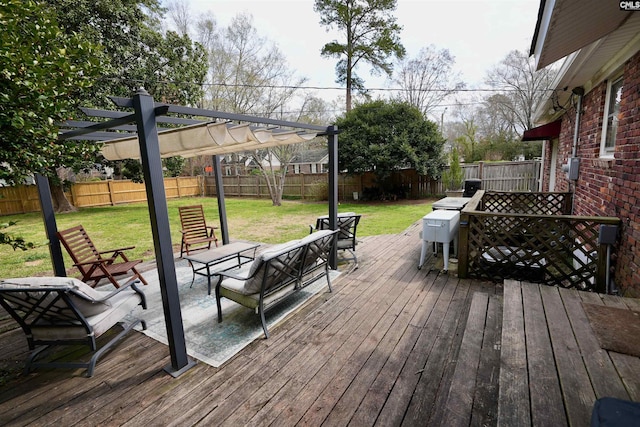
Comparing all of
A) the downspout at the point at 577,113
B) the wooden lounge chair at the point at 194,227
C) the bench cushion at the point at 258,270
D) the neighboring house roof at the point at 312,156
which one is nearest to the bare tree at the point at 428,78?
the neighboring house roof at the point at 312,156

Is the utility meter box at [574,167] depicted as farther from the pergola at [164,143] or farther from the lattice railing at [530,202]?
the pergola at [164,143]

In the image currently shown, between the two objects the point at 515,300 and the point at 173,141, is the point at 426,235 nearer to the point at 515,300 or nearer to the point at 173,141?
the point at 515,300

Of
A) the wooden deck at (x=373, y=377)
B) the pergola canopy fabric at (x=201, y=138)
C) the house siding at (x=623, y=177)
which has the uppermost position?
the pergola canopy fabric at (x=201, y=138)

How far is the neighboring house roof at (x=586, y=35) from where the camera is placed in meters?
2.03

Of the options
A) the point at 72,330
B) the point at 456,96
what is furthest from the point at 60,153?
the point at 456,96

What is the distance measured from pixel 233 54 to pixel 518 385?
17655 mm

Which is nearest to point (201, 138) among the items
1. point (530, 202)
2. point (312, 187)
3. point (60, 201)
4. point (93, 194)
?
point (530, 202)

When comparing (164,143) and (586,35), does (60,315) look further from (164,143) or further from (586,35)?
(586,35)

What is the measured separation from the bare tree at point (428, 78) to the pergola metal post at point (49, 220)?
2205 centimetres

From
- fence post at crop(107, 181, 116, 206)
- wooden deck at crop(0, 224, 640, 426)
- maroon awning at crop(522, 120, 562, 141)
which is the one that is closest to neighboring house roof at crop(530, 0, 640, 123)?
wooden deck at crop(0, 224, 640, 426)

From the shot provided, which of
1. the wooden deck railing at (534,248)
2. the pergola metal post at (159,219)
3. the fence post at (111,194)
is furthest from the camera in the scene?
the fence post at (111,194)

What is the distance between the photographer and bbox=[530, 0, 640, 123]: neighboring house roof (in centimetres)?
203

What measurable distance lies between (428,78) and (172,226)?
22305 millimetres

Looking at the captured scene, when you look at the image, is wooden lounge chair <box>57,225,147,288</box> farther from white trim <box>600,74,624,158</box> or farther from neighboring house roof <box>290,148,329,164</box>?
neighboring house roof <box>290,148,329,164</box>
